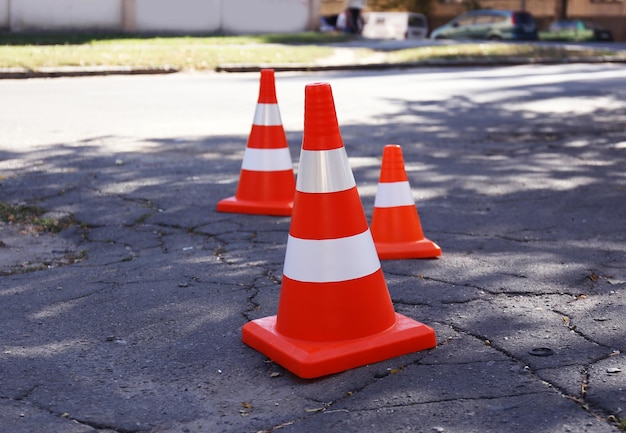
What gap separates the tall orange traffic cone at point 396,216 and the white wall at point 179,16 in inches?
889

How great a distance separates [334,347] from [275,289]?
103 cm

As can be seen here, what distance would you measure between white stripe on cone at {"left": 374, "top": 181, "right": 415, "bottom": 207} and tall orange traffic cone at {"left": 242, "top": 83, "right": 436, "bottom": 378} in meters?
1.47

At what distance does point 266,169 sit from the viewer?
6.08 meters

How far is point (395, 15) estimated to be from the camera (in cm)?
4109

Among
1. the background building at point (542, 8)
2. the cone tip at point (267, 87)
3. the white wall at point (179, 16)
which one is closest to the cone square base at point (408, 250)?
the cone tip at point (267, 87)

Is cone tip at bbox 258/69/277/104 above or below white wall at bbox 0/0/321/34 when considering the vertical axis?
below

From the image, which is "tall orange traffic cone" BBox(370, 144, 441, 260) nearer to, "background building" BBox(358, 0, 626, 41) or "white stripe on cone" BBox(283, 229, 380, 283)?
"white stripe on cone" BBox(283, 229, 380, 283)

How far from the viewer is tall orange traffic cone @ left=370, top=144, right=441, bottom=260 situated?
4.98 metres

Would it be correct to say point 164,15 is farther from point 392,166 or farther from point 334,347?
point 334,347

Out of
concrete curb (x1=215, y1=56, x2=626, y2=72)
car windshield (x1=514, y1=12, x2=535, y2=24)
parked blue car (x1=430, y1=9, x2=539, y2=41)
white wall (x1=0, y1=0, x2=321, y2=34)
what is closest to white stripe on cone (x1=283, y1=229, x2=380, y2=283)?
concrete curb (x1=215, y1=56, x2=626, y2=72)

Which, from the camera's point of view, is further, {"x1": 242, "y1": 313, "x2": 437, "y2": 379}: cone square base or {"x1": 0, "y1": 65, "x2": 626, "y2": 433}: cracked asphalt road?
{"x1": 242, "y1": 313, "x2": 437, "y2": 379}: cone square base

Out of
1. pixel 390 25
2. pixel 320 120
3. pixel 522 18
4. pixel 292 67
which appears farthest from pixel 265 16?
pixel 320 120

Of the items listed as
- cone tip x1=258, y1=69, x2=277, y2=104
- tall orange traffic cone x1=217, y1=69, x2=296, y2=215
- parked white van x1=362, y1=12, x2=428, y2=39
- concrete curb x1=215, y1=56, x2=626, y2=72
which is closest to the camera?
cone tip x1=258, y1=69, x2=277, y2=104

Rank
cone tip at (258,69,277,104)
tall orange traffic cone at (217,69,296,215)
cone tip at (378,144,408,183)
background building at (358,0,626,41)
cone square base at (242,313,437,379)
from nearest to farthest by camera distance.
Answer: cone square base at (242,313,437,379)
cone tip at (378,144,408,183)
cone tip at (258,69,277,104)
tall orange traffic cone at (217,69,296,215)
background building at (358,0,626,41)
